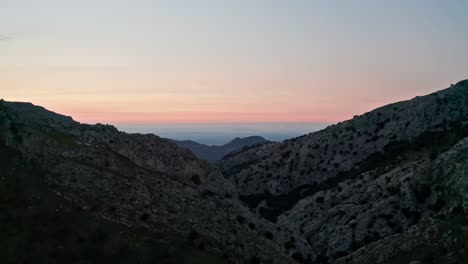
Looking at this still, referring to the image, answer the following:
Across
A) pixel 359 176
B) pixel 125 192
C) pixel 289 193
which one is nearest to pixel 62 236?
pixel 125 192

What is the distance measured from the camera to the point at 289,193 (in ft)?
283

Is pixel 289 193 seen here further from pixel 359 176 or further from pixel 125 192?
pixel 125 192

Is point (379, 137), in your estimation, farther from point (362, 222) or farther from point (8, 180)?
point (8, 180)

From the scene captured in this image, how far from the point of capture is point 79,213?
116 feet

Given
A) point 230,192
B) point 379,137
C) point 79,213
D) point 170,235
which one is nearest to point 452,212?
point 170,235

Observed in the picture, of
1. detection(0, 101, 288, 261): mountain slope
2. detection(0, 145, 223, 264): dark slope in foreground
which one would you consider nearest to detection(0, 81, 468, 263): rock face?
detection(0, 101, 288, 261): mountain slope

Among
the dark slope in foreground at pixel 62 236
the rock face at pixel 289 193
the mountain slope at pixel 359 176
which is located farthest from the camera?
the mountain slope at pixel 359 176

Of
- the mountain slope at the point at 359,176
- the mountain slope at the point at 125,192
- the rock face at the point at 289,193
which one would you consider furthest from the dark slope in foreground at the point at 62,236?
the mountain slope at the point at 359,176

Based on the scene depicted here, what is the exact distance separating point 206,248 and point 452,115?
69.4 meters

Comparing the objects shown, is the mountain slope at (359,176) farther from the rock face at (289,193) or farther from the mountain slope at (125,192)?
the mountain slope at (125,192)

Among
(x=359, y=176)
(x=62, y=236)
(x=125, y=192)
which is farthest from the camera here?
(x=359, y=176)

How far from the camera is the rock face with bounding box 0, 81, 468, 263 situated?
3900cm

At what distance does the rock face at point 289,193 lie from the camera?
39000 millimetres

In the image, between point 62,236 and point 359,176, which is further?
point 359,176
